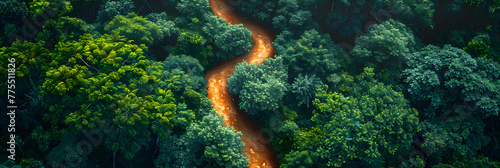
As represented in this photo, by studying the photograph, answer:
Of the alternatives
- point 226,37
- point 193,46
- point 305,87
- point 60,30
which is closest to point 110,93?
point 60,30

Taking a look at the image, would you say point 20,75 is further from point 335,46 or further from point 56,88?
point 335,46

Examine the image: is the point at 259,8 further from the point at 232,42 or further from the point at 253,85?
the point at 253,85

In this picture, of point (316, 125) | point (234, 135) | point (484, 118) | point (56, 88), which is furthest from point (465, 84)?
point (56, 88)

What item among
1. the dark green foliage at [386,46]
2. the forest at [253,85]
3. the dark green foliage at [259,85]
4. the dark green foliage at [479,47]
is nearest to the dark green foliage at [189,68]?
the forest at [253,85]

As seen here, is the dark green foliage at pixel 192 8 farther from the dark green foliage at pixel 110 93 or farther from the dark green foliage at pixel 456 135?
the dark green foliage at pixel 456 135

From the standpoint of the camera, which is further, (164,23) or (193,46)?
(193,46)

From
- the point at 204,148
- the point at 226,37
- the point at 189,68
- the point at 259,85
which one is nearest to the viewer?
the point at 204,148
